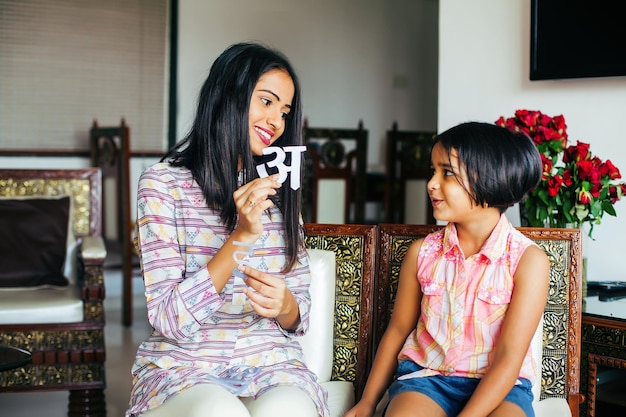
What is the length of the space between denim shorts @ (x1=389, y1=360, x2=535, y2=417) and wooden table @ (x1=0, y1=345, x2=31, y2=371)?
1062 mm

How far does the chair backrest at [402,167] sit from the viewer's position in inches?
220

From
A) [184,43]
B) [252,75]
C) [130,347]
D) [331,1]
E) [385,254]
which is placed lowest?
[130,347]

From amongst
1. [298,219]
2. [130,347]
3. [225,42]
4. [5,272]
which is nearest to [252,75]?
[298,219]

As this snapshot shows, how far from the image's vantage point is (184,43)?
5992 millimetres

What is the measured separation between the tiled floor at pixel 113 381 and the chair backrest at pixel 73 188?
27.0 inches

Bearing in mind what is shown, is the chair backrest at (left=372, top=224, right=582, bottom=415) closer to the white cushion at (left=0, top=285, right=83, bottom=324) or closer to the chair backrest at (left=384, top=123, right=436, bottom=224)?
the white cushion at (left=0, top=285, right=83, bottom=324)

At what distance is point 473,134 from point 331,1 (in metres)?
5.17

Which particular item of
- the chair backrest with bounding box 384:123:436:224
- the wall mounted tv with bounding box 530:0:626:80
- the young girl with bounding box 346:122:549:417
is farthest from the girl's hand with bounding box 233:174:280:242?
the chair backrest with bounding box 384:123:436:224

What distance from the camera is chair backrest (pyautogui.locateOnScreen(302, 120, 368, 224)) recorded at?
17.1ft

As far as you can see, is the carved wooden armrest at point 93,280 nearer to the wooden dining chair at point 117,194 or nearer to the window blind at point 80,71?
the wooden dining chair at point 117,194

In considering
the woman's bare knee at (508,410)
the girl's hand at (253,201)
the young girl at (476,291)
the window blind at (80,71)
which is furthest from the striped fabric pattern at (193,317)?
the window blind at (80,71)

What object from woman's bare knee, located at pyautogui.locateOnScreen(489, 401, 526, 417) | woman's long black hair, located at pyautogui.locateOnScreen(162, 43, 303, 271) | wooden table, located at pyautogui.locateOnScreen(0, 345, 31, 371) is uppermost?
woman's long black hair, located at pyautogui.locateOnScreen(162, 43, 303, 271)

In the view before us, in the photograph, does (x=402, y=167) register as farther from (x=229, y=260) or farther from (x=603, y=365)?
(x=229, y=260)

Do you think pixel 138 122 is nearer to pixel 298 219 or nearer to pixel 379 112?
pixel 379 112
